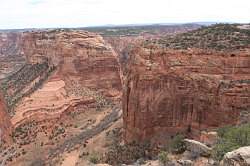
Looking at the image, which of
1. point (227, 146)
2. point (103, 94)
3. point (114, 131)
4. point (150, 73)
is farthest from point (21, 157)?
point (227, 146)

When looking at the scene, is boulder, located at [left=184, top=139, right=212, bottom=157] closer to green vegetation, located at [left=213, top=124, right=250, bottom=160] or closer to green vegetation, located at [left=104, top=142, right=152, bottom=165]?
green vegetation, located at [left=213, top=124, right=250, bottom=160]

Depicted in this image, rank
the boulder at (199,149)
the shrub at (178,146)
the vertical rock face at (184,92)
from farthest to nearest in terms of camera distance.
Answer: the vertical rock face at (184,92), the shrub at (178,146), the boulder at (199,149)

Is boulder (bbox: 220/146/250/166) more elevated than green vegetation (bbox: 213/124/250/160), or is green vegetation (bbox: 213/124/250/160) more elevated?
boulder (bbox: 220/146/250/166)

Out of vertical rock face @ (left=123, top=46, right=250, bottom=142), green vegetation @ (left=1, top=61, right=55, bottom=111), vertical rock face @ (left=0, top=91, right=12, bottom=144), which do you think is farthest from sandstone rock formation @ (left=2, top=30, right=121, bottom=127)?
vertical rock face @ (left=123, top=46, right=250, bottom=142)

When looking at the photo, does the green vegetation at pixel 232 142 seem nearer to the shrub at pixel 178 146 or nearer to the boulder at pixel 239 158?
the shrub at pixel 178 146

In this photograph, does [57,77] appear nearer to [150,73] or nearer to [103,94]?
[103,94]

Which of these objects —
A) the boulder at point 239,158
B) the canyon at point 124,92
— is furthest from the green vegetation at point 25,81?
the boulder at point 239,158

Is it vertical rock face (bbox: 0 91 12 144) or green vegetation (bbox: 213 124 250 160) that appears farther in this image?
vertical rock face (bbox: 0 91 12 144)
